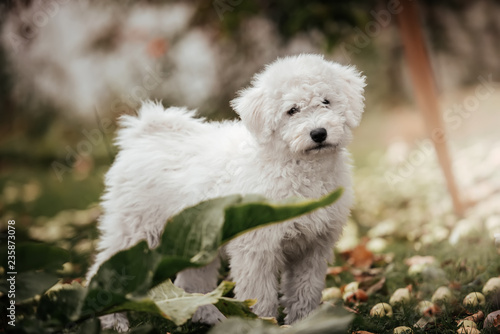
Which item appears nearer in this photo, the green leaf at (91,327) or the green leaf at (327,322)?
the green leaf at (327,322)

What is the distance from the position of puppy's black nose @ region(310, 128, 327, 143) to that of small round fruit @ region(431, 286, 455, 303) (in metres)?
1.26

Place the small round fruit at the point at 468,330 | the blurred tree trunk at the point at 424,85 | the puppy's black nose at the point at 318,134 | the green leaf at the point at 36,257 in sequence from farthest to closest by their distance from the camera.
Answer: the blurred tree trunk at the point at 424,85 < the puppy's black nose at the point at 318,134 < the small round fruit at the point at 468,330 < the green leaf at the point at 36,257

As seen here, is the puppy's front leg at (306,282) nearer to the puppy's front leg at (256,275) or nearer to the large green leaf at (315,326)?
the puppy's front leg at (256,275)

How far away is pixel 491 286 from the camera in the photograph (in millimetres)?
2887

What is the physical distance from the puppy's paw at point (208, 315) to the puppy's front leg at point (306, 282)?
0.44 metres

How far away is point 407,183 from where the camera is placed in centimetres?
623

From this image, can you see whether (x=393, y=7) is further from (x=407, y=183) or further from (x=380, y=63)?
(x=380, y=63)

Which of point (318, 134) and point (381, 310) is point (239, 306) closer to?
point (318, 134)

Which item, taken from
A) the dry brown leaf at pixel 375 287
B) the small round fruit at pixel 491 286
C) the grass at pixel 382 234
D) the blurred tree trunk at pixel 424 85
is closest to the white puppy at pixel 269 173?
the grass at pixel 382 234

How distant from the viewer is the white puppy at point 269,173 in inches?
102

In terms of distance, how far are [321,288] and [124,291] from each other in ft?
4.68

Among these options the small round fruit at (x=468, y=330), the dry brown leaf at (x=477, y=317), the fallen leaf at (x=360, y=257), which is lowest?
the small round fruit at (x=468, y=330)

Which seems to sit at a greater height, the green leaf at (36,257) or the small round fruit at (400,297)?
the green leaf at (36,257)

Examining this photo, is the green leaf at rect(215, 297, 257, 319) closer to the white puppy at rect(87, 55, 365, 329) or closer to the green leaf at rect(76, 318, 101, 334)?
the green leaf at rect(76, 318, 101, 334)
